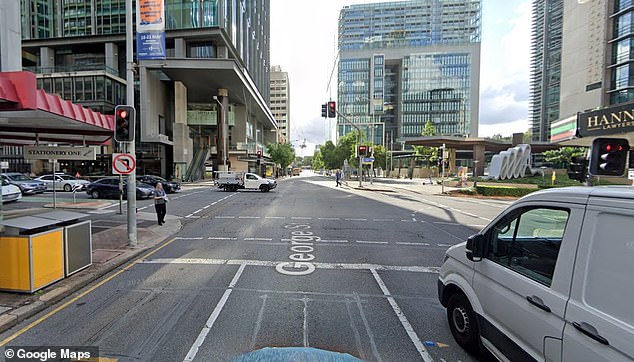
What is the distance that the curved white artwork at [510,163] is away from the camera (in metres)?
33.6

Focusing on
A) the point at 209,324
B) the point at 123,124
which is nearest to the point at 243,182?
the point at 123,124

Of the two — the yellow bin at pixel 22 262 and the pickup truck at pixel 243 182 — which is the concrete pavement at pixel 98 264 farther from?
the pickup truck at pixel 243 182

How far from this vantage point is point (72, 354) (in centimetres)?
335

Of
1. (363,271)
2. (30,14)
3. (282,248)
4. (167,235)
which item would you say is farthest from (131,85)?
(30,14)

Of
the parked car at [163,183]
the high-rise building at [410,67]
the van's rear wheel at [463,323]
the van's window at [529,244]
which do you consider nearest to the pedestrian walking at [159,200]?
the van's rear wheel at [463,323]

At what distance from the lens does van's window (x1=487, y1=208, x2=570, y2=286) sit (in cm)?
250

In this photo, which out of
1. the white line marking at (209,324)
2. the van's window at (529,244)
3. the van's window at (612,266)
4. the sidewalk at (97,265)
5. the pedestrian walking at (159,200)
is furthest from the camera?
the pedestrian walking at (159,200)

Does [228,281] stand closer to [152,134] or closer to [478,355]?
[478,355]

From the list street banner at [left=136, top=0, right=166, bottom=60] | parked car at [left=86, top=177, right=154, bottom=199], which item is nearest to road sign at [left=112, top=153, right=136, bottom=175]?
street banner at [left=136, top=0, right=166, bottom=60]

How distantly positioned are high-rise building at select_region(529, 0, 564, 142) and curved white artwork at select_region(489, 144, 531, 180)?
70.9 m

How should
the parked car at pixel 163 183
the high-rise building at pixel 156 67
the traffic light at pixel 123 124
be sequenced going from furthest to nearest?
the high-rise building at pixel 156 67 < the parked car at pixel 163 183 < the traffic light at pixel 123 124

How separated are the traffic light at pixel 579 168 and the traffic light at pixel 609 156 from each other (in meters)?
1.09

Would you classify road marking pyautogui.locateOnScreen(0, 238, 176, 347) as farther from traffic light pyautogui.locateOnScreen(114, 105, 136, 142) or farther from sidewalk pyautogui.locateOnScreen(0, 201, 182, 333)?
traffic light pyautogui.locateOnScreen(114, 105, 136, 142)

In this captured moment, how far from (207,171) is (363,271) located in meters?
52.3
